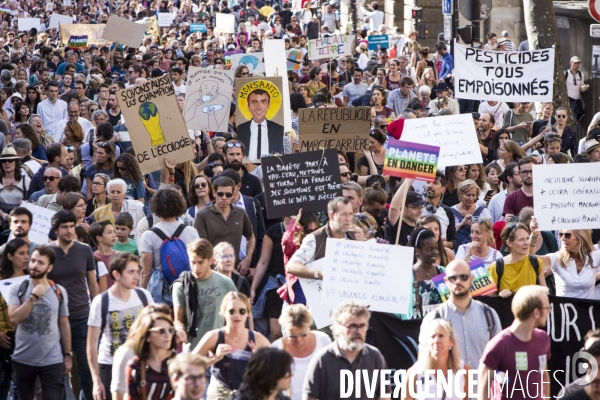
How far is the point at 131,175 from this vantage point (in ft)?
34.6

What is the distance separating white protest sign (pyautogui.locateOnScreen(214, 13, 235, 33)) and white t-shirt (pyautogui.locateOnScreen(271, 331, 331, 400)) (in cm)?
2397

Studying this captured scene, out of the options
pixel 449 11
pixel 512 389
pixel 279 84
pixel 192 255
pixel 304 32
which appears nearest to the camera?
pixel 512 389

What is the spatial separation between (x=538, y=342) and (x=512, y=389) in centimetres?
32

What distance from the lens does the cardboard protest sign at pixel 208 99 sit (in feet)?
41.8

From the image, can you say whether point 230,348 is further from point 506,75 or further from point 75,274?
point 506,75

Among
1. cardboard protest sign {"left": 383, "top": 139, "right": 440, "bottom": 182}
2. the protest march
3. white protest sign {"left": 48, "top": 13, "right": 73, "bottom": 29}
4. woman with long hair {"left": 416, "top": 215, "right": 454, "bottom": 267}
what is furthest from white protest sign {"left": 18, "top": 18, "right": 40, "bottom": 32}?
woman with long hair {"left": 416, "top": 215, "right": 454, "bottom": 267}

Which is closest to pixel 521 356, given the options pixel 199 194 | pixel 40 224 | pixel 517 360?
pixel 517 360

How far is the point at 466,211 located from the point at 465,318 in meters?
2.98

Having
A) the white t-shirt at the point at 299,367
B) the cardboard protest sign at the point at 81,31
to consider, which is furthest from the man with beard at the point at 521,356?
the cardboard protest sign at the point at 81,31

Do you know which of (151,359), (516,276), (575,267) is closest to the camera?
(151,359)

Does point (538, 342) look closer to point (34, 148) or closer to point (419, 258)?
point (419, 258)

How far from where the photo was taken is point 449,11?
762 inches

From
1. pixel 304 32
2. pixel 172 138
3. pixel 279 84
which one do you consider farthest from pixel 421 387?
pixel 304 32

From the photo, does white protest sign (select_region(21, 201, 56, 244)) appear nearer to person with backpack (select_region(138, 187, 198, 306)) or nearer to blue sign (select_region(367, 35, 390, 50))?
person with backpack (select_region(138, 187, 198, 306))
